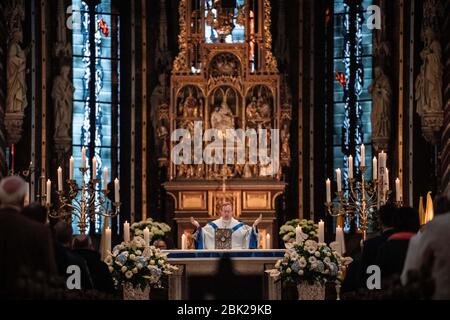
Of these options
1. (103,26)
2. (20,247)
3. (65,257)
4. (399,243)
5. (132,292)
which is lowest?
(132,292)

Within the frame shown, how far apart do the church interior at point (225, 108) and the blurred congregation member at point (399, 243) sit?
6883mm

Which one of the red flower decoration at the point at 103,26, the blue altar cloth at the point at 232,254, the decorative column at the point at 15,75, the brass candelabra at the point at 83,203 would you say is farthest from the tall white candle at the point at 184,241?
the red flower decoration at the point at 103,26

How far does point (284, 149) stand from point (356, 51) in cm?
331

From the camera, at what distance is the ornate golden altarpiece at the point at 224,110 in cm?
2366

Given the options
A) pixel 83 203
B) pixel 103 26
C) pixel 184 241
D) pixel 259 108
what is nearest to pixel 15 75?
pixel 103 26

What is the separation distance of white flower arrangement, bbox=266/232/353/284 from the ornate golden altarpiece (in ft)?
24.7

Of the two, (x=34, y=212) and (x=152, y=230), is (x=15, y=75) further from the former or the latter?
(x=34, y=212)

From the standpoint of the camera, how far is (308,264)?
1574cm

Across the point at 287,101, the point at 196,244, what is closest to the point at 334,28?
the point at 287,101

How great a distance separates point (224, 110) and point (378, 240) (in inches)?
440

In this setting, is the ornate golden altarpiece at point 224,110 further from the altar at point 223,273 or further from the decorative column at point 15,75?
the altar at point 223,273

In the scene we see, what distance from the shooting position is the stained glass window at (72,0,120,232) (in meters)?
26.0

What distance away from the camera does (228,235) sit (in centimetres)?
1845
